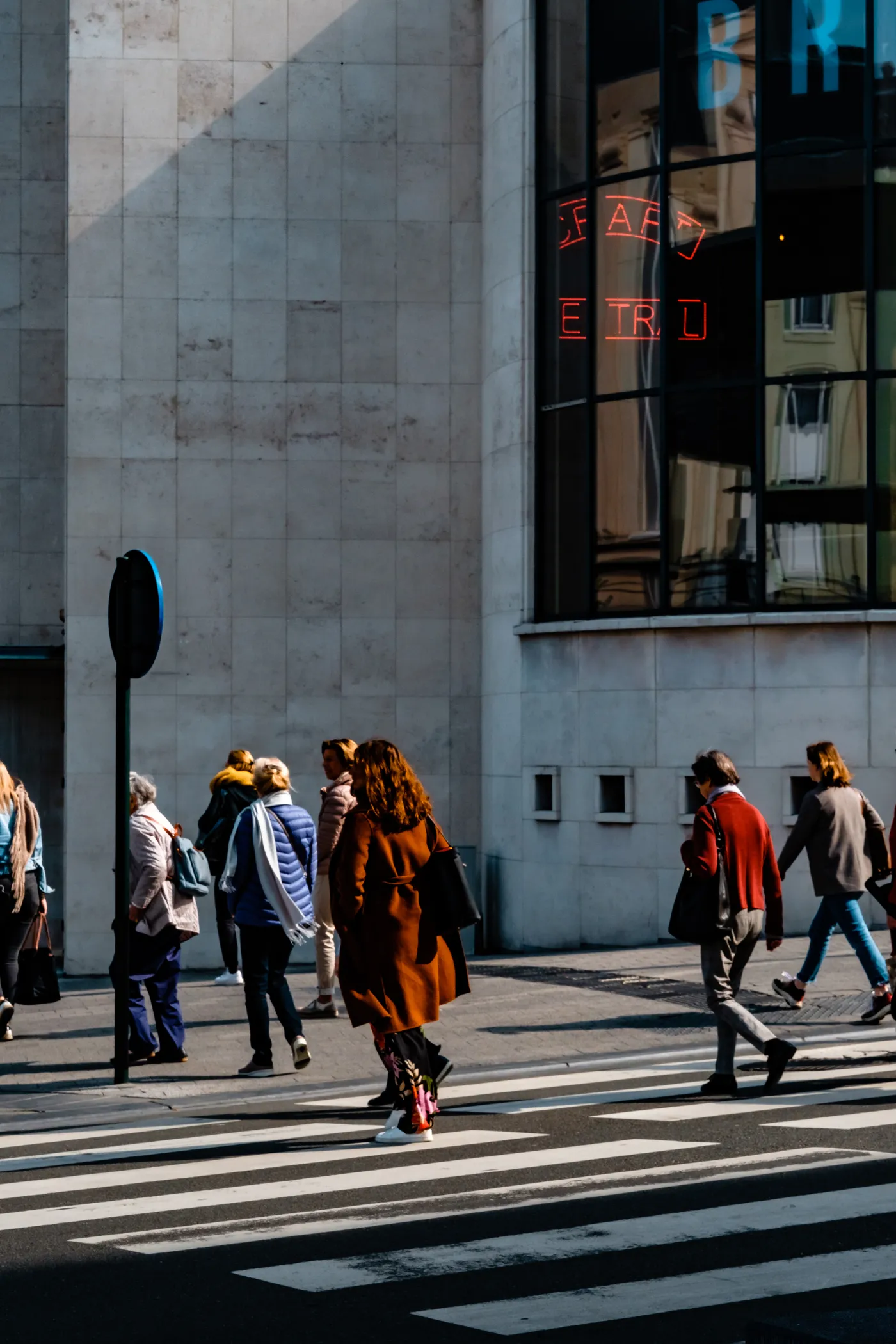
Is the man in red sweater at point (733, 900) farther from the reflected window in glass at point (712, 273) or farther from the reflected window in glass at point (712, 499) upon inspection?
the reflected window in glass at point (712, 273)

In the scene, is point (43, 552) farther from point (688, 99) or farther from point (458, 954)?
point (458, 954)

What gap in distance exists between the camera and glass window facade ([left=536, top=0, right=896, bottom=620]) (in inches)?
677

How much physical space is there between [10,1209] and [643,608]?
11291 mm

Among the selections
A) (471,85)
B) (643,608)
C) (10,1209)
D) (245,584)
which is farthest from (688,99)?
(10,1209)

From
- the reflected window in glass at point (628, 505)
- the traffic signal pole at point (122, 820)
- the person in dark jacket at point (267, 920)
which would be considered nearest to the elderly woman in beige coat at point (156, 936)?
the traffic signal pole at point (122, 820)

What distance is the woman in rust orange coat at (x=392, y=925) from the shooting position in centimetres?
916

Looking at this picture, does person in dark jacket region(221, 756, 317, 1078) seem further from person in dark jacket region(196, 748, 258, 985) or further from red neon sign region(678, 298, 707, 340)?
red neon sign region(678, 298, 707, 340)

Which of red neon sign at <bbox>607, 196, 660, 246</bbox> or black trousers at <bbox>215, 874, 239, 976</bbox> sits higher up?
red neon sign at <bbox>607, 196, 660, 246</bbox>

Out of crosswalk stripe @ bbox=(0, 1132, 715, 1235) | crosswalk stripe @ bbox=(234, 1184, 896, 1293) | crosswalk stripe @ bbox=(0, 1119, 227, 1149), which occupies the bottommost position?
crosswalk stripe @ bbox=(0, 1119, 227, 1149)

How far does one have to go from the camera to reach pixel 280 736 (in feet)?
65.3

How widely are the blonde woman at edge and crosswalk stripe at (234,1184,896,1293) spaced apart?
23.3 feet

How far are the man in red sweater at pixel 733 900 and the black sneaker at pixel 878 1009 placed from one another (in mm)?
2126

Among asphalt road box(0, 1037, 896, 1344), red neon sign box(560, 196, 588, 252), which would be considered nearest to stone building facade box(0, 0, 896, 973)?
red neon sign box(560, 196, 588, 252)

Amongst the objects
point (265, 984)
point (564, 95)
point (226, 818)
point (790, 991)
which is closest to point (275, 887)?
point (265, 984)
